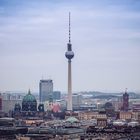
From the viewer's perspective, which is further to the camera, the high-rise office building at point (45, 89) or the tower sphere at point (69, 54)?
the high-rise office building at point (45, 89)

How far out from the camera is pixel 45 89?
6275 cm

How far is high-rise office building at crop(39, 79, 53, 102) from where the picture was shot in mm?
60656

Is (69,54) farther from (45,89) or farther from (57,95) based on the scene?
(57,95)

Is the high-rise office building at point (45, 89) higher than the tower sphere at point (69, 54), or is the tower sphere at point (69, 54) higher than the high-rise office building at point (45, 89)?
the tower sphere at point (69, 54)

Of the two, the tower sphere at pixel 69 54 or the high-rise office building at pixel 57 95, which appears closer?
the tower sphere at pixel 69 54

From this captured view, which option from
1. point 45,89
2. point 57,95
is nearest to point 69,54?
point 45,89

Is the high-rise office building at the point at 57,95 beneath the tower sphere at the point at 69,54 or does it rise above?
beneath

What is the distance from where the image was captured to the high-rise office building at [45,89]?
60.7 m

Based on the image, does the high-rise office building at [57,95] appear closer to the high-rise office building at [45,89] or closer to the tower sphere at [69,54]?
the high-rise office building at [45,89]

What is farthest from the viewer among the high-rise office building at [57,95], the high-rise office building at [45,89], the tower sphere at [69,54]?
the high-rise office building at [57,95]

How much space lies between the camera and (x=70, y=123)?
3700 cm

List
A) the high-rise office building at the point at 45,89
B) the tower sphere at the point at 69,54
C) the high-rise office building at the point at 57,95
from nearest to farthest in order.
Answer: the tower sphere at the point at 69,54 < the high-rise office building at the point at 45,89 < the high-rise office building at the point at 57,95

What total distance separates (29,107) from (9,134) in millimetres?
15596

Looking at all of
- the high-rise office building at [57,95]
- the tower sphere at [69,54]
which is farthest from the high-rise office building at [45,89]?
the tower sphere at [69,54]
